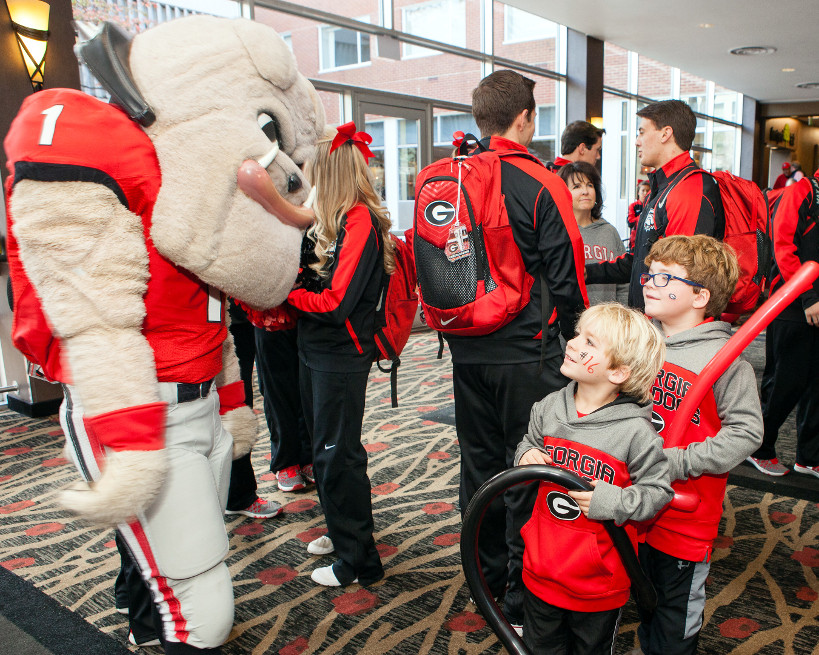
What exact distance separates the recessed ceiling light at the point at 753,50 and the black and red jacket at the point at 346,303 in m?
10.3

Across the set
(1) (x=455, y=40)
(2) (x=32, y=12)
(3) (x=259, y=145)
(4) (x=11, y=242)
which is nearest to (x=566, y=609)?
(3) (x=259, y=145)

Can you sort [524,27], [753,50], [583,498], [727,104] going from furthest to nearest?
[727,104], [753,50], [524,27], [583,498]

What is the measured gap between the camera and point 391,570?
8.15ft

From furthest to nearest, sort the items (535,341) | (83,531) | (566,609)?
(83,531) < (535,341) < (566,609)

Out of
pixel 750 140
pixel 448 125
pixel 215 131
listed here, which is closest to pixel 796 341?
pixel 215 131

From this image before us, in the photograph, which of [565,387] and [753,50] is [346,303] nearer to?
[565,387]

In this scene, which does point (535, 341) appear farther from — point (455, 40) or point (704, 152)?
point (704, 152)

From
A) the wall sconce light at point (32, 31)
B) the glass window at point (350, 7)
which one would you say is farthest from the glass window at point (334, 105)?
the wall sconce light at point (32, 31)

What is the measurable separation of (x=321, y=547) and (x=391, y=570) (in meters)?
0.32

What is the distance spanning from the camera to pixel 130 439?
4.09ft

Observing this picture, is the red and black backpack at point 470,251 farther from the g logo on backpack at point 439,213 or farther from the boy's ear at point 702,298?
the boy's ear at point 702,298

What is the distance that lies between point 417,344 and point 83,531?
175 inches

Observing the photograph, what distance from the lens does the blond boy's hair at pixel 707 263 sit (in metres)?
1.77

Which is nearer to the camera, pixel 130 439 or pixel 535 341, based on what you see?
pixel 130 439
